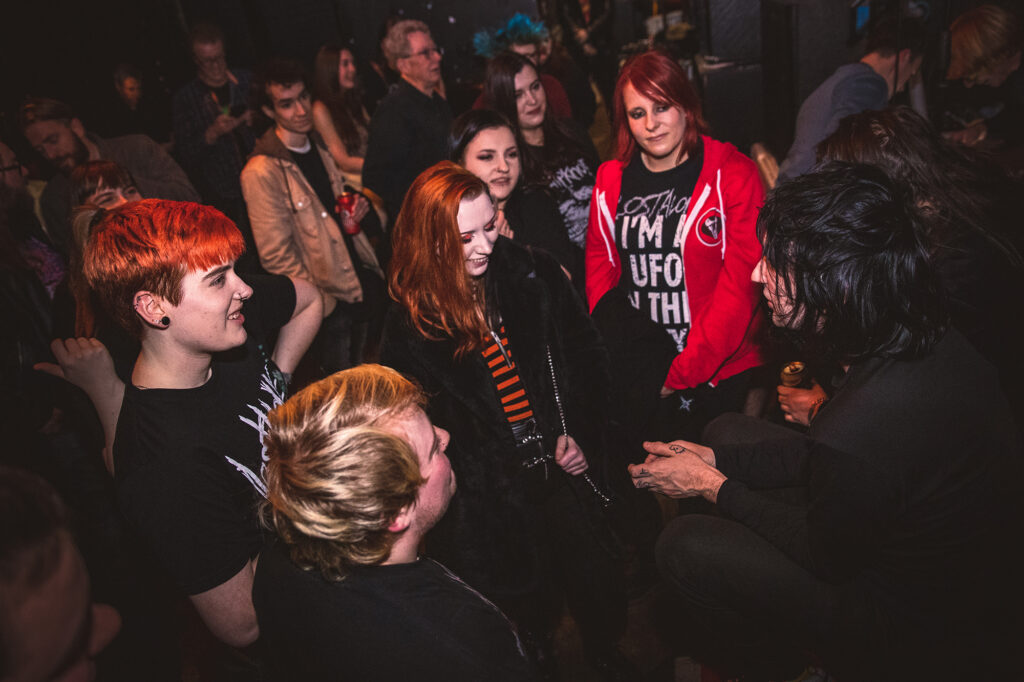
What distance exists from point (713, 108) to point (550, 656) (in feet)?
14.9

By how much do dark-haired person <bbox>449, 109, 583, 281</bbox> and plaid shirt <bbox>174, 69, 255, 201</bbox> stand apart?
2.56m

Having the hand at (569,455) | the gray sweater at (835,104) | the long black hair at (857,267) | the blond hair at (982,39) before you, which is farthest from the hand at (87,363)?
the blond hair at (982,39)

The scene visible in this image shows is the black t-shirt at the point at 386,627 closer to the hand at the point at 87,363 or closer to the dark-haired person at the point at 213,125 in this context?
the hand at the point at 87,363

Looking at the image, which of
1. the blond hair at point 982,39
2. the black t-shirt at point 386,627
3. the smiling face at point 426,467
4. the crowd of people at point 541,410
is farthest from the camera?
the blond hair at point 982,39

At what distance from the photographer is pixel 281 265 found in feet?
10.9

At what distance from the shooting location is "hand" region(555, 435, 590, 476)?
216 cm

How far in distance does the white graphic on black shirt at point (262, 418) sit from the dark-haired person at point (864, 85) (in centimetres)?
288

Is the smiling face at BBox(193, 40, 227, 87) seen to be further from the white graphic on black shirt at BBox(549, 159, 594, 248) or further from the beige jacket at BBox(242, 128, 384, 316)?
the white graphic on black shirt at BBox(549, 159, 594, 248)

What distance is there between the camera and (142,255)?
159cm

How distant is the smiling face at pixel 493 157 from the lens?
273 cm

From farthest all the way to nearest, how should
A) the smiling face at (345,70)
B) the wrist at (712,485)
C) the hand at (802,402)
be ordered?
the smiling face at (345,70) < the hand at (802,402) < the wrist at (712,485)

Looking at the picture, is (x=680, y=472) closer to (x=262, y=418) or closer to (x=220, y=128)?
(x=262, y=418)

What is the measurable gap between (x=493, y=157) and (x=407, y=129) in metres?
1.33

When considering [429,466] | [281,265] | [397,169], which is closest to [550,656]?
[429,466]
